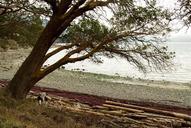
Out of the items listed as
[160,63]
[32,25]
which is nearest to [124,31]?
[160,63]

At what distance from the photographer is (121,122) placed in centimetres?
1611

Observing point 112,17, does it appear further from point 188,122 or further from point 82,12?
point 188,122

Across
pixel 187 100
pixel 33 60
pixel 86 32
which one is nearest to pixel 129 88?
pixel 187 100

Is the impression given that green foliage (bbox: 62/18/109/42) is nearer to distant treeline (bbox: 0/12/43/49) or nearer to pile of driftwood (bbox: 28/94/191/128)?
distant treeline (bbox: 0/12/43/49)

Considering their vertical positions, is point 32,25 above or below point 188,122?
above

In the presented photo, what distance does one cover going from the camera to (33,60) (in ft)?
48.2

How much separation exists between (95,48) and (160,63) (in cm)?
244

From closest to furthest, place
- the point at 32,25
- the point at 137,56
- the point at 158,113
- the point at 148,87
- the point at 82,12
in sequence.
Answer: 1. the point at 82,12
2. the point at 137,56
3. the point at 158,113
4. the point at 32,25
5. the point at 148,87

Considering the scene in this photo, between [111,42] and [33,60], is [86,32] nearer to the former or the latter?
[111,42]

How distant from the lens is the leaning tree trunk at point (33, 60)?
47.9 ft

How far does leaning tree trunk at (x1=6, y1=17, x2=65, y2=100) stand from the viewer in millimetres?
14609

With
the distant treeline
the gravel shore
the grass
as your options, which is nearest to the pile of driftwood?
the grass

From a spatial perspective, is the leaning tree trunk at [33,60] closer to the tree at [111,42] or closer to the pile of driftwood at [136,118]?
the tree at [111,42]

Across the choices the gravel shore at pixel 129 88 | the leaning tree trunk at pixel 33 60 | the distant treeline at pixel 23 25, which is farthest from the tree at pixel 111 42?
the gravel shore at pixel 129 88
